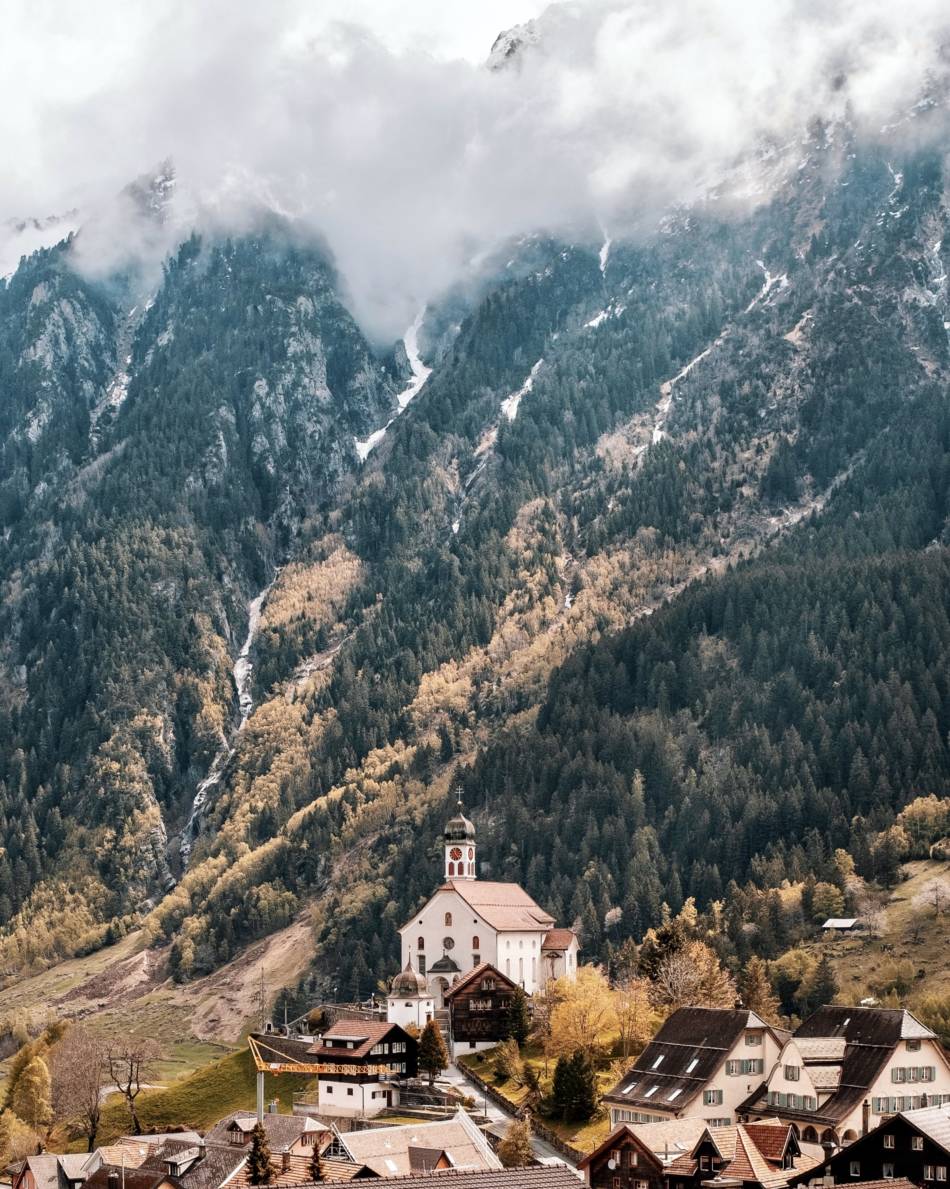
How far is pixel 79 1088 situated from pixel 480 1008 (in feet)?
128

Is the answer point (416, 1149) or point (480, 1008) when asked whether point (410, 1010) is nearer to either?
point (480, 1008)

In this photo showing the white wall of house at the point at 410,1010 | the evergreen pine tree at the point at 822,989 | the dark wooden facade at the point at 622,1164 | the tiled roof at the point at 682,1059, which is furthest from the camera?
the evergreen pine tree at the point at 822,989

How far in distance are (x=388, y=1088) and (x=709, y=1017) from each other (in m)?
33.0

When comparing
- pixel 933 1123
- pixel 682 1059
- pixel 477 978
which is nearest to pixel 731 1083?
pixel 682 1059

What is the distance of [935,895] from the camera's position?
198 metres

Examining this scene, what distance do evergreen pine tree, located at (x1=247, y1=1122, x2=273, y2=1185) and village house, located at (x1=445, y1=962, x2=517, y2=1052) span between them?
186 feet

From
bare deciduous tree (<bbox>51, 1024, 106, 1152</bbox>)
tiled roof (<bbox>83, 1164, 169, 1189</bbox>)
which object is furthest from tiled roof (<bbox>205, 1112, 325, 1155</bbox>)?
bare deciduous tree (<bbox>51, 1024, 106, 1152</bbox>)

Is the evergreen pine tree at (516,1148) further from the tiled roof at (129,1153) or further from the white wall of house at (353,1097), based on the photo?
the tiled roof at (129,1153)

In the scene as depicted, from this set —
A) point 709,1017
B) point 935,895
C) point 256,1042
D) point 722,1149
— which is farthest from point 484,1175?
point 935,895

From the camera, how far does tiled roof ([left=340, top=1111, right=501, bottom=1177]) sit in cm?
11350

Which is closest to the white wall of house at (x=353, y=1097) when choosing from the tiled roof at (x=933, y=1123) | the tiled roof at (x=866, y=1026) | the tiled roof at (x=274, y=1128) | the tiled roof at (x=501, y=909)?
the tiled roof at (x=274, y=1128)

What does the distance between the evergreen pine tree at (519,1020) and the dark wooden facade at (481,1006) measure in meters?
2.66

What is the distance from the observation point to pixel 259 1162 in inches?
4313

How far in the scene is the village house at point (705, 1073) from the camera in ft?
410
